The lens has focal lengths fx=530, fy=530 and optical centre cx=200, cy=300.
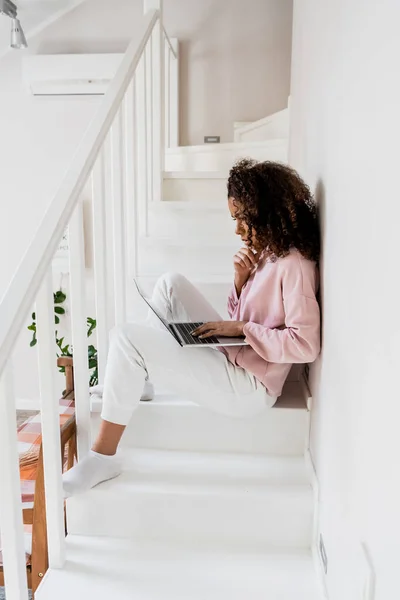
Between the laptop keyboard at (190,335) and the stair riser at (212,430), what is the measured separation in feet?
0.82

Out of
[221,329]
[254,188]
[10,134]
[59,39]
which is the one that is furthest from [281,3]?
[221,329]

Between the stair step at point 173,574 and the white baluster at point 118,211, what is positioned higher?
the white baluster at point 118,211

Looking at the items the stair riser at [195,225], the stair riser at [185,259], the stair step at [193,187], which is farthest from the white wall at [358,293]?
the stair step at [193,187]

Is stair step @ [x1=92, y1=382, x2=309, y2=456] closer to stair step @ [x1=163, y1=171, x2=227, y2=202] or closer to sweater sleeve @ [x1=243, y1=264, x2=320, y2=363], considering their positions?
sweater sleeve @ [x1=243, y1=264, x2=320, y2=363]

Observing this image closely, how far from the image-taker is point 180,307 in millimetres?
1505

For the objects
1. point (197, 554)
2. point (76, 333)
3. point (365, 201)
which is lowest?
point (197, 554)

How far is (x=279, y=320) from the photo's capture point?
4.32ft

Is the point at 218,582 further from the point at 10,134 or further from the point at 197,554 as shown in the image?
the point at 10,134

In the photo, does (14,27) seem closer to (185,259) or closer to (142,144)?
(142,144)

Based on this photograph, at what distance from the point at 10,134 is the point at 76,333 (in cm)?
229

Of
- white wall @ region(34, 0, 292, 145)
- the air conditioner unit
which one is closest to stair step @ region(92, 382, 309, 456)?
white wall @ region(34, 0, 292, 145)

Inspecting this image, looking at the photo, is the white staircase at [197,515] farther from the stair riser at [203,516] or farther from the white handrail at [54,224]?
the white handrail at [54,224]

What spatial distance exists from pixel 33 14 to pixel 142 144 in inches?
62.8

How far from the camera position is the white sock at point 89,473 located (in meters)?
1.28
